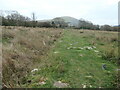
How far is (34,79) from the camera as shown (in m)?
3.68

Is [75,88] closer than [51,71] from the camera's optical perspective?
Yes

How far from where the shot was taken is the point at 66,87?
331cm

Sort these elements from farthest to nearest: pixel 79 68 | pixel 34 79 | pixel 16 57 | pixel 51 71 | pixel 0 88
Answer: pixel 16 57 → pixel 79 68 → pixel 51 71 → pixel 34 79 → pixel 0 88

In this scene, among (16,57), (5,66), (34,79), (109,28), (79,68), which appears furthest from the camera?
(109,28)

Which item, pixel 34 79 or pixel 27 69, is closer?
pixel 34 79

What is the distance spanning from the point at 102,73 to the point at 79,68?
839mm

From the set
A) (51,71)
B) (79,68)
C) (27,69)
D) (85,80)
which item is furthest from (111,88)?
(27,69)

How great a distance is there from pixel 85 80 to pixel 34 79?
1520mm

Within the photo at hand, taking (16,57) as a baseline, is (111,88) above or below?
below

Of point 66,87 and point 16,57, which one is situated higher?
point 16,57

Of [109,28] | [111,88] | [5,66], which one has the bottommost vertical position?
[111,88]

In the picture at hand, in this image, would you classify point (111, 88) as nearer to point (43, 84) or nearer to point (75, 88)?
point (75, 88)

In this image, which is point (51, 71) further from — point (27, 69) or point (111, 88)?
point (111, 88)

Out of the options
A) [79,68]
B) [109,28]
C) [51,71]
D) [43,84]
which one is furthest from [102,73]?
[109,28]
